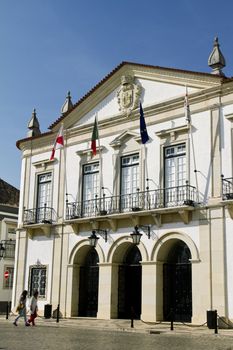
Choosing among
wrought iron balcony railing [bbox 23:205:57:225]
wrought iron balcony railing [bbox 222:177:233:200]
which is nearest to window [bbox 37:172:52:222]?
wrought iron balcony railing [bbox 23:205:57:225]

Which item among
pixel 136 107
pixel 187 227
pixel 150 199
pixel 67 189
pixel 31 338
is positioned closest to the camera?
pixel 31 338

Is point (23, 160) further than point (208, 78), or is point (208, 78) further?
point (23, 160)

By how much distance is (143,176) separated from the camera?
20.7m

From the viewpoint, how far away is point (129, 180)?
70.3 feet

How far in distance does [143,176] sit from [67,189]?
4368mm

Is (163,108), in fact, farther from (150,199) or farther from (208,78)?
(150,199)

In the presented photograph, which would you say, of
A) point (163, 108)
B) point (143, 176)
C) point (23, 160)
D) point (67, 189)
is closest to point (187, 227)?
point (143, 176)

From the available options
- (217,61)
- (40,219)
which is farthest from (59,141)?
(217,61)

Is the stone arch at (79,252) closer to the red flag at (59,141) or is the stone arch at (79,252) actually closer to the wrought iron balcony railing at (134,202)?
the wrought iron balcony railing at (134,202)

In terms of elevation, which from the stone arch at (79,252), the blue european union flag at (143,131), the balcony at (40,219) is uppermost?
the blue european union flag at (143,131)

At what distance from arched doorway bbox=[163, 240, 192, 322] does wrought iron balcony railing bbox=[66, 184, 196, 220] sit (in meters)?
1.58

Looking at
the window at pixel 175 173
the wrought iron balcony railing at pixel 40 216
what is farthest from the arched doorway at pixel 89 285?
the window at pixel 175 173

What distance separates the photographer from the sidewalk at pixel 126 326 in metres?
16.0

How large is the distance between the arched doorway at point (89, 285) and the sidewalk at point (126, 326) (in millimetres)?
878
